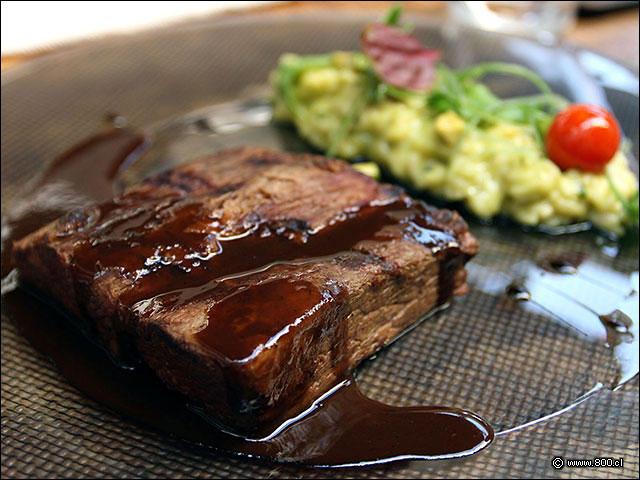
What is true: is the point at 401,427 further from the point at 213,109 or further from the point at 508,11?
the point at 508,11

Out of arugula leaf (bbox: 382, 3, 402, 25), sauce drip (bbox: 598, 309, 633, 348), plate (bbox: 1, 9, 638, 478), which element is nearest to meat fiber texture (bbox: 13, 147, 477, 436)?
plate (bbox: 1, 9, 638, 478)

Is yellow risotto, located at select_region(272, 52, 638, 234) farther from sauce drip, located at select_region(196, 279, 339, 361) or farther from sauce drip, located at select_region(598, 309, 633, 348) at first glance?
sauce drip, located at select_region(196, 279, 339, 361)

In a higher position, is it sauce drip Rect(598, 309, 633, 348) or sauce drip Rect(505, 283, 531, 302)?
sauce drip Rect(505, 283, 531, 302)

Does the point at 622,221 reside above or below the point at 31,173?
below

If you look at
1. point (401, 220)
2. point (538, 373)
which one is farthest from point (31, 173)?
point (538, 373)

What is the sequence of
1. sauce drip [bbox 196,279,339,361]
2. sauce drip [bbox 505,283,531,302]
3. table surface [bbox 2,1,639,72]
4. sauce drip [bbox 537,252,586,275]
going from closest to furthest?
sauce drip [bbox 196,279,339,361], sauce drip [bbox 505,283,531,302], sauce drip [bbox 537,252,586,275], table surface [bbox 2,1,639,72]

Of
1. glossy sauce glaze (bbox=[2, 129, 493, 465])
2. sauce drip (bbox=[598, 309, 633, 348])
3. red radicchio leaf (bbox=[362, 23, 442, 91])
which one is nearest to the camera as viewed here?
glossy sauce glaze (bbox=[2, 129, 493, 465])

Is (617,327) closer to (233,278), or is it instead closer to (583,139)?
(583,139)
